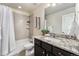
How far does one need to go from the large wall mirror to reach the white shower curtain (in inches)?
25.0

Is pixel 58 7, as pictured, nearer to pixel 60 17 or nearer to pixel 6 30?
pixel 60 17

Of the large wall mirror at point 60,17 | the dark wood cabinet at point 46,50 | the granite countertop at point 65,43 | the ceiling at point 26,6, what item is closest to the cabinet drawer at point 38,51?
the dark wood cabinet at point 46,50

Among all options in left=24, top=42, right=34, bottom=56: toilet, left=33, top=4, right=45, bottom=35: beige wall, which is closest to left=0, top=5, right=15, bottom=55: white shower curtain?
left=24, top=42, right=34, bottom=56: toilet

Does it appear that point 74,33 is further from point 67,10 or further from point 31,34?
point 31,34

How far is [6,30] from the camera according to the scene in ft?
4.96

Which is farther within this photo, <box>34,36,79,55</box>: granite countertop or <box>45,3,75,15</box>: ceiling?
<box>45,3,75,15</box>: ceiling

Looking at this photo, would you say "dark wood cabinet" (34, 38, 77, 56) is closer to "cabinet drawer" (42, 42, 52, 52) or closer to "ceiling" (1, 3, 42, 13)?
"cabinet drawer" (42, 42, 52, 52)

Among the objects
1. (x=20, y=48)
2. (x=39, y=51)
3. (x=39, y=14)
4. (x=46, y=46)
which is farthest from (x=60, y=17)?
(x=20, y=48)

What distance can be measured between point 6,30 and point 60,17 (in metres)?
0.95

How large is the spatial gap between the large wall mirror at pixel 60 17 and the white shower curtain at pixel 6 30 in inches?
25.0

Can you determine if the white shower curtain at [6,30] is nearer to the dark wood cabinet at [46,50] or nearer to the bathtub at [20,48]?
the bathtub at [20,48]

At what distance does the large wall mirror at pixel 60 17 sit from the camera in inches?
58.8

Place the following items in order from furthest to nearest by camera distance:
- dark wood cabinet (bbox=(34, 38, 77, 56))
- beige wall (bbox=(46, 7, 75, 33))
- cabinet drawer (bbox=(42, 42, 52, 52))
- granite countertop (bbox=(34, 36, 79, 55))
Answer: beige wall (bbox=(46, 7, 75, 33)) → cabinet drawer (bbox=(42, 42, 52, 52)) → dark wood cabinet (bbox=(34, 38, 77, 56)) → granite countertop (bbox=(34, 36, 79, 55))

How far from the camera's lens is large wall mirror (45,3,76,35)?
1.49 m
